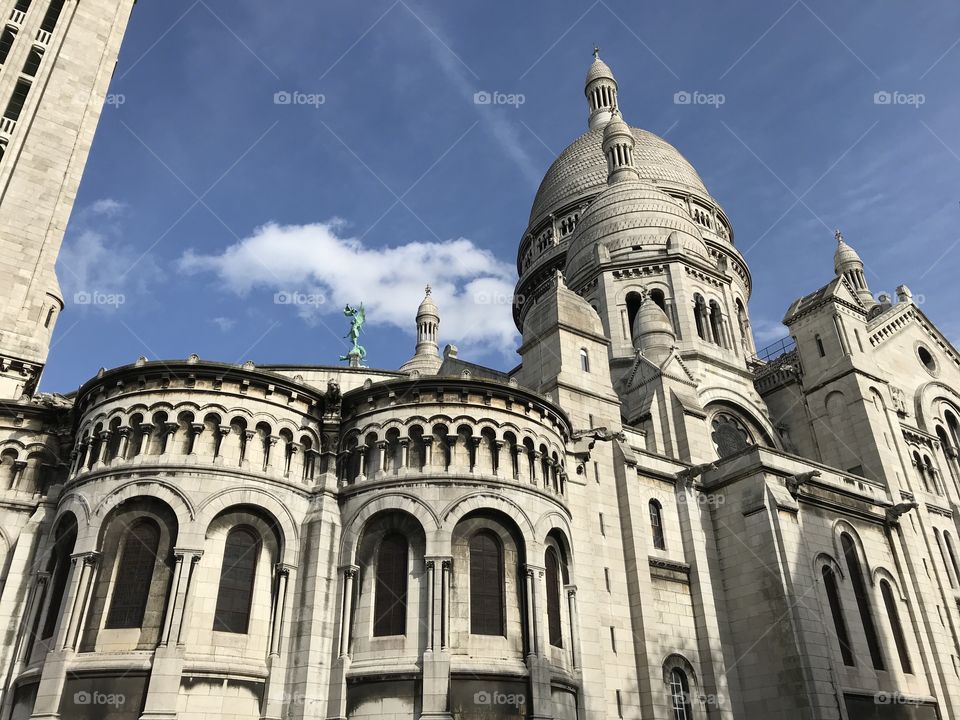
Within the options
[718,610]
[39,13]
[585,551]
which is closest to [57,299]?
[39,13]

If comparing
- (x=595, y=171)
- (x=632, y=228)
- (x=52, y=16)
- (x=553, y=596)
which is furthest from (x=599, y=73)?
Answer: (x=553, y=596)

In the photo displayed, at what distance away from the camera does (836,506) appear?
34.0 meters

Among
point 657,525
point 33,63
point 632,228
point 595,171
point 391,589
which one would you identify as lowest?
point 391,589

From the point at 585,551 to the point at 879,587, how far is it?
1537 centimetres

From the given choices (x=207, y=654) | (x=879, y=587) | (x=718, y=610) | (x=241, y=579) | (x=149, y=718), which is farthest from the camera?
(x=879, y=587)

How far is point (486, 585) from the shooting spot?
2428cm

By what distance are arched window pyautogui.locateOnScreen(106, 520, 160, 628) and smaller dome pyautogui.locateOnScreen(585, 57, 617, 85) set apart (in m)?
67.9

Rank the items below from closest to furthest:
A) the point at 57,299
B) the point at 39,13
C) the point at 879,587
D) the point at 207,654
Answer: the point at 207,654 < the point at 879,587 < the point at 57,299 < the point at 39,13

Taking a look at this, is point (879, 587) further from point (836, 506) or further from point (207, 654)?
point (207, 654)

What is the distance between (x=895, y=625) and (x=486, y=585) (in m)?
20.5

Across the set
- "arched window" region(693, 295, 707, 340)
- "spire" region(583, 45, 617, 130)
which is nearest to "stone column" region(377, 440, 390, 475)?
"arched window" region(693, 295, 707, 340)

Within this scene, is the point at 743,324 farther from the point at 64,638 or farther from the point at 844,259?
the point at 64,638

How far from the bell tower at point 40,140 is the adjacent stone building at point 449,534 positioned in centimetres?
15

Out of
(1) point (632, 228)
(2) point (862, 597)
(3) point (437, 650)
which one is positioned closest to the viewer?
(3) point (437, 650)
